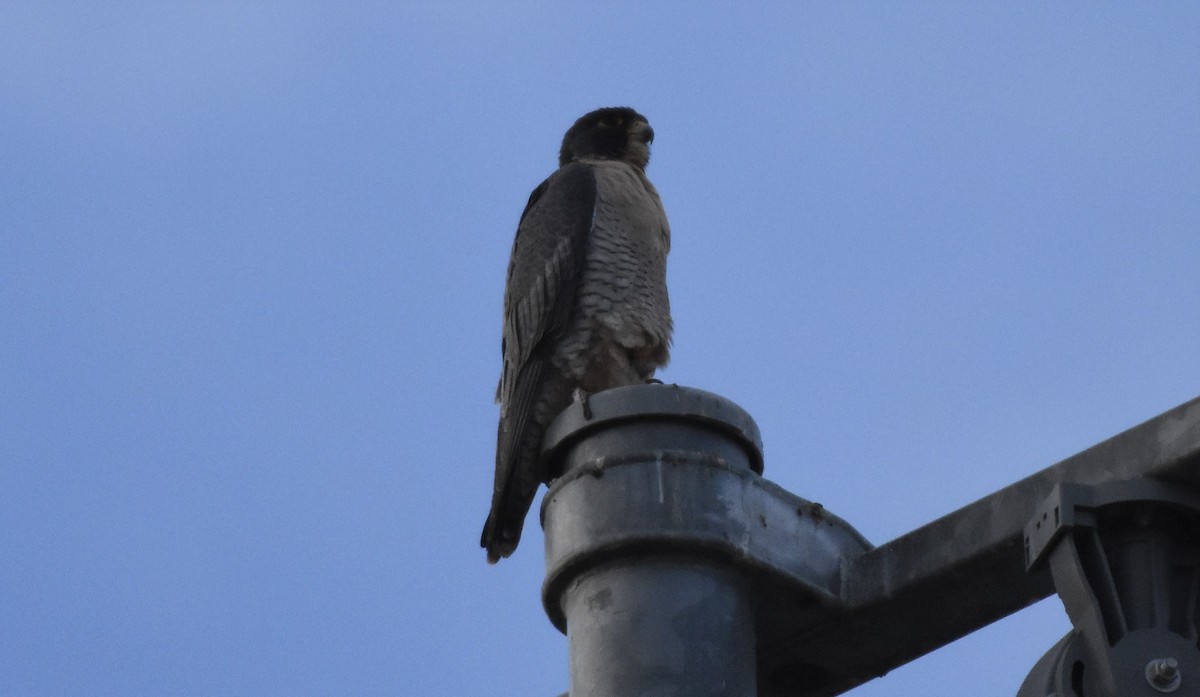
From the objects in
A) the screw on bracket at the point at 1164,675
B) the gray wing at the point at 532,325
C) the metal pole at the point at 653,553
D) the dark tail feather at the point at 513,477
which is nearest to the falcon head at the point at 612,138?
the gray wing at the point at 532,325

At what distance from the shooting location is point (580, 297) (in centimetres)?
670

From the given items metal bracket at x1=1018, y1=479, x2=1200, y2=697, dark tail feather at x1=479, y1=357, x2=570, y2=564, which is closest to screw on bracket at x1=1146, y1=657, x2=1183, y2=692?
metal bracket at x1=1018, y1=479, x2=1200, y2=697

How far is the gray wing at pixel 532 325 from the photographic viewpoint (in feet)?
17.5

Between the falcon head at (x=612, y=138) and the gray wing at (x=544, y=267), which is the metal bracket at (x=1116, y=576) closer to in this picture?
the gray wing at (x=544, y=267)

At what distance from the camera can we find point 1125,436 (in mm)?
2398

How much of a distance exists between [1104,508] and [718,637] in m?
0.56

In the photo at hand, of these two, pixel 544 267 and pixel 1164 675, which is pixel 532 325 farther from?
pixel 1164 675

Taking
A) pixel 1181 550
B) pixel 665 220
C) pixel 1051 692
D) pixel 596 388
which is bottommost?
pixel 1051 692

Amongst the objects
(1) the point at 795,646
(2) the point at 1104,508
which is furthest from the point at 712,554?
(2) the point at 1104,508

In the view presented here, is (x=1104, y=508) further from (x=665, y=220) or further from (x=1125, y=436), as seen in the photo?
(x=665, y=220)

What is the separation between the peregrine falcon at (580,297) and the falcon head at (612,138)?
0.63 metres

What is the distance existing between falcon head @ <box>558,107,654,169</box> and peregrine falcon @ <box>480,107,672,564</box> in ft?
2.08

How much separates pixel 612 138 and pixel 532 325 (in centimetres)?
203

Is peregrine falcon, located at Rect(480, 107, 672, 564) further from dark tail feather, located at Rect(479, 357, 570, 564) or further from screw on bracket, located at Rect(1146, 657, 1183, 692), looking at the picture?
screw on bracket, located at Rect(1146, 657, 1183, 692)
